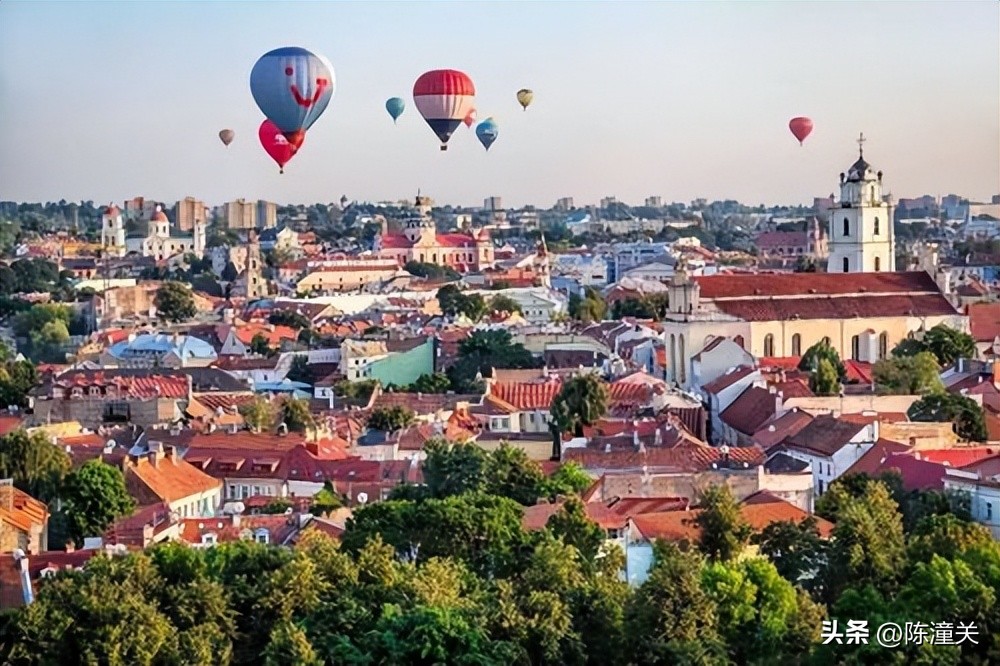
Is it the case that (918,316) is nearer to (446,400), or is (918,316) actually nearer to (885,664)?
(446,400)

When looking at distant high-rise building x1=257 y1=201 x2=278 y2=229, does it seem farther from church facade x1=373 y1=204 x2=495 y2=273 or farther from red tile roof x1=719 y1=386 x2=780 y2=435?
red tile roof x1=719 y1=386 x2=780 y2=435

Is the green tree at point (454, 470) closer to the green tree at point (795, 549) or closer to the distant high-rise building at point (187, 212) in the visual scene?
the green tree at point (795, 549)

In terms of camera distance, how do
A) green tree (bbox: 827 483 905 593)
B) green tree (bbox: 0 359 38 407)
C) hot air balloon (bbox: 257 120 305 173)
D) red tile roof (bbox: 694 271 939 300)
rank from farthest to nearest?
red tile roof (bbox: 694 271 939 300)
green tree (bbox: 0 359 38 407)
hot air balloon (bbox: 257 120 305 173)
green tree (bbox: 827 483 905 593)

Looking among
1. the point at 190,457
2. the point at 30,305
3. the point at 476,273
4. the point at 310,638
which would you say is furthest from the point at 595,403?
the point at 476,273

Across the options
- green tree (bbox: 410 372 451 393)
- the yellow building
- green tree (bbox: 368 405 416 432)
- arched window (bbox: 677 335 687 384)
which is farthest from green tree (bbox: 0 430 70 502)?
the yellow building

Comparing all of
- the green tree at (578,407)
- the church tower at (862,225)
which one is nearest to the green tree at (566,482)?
the green tree at (578,407)

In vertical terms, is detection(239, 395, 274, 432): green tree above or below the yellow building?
above

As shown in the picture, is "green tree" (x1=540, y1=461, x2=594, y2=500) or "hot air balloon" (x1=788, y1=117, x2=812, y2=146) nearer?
"green tree" (x1=540, y1=461, x2=594, y2=500)
